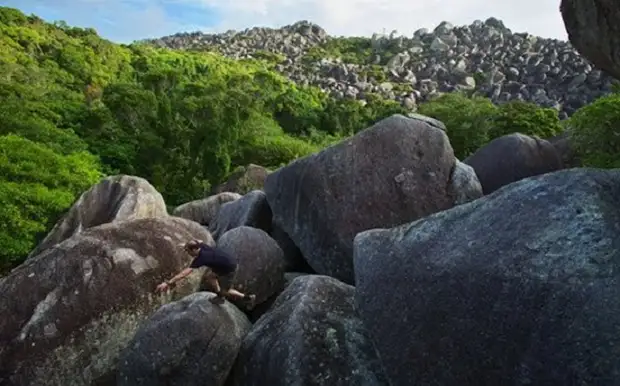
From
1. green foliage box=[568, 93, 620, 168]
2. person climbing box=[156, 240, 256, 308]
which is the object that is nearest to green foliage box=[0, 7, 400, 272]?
person climbing box=[156, 240, 256, 308]

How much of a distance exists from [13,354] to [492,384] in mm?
7789

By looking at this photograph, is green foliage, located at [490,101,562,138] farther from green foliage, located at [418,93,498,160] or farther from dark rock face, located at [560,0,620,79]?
dark rock face, located at [560,0,620,79]

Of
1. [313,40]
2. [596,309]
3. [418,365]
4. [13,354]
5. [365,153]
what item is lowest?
[13,354]

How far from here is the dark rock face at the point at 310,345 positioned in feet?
27.2

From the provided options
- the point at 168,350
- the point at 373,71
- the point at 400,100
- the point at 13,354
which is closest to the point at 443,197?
the point at 168,350

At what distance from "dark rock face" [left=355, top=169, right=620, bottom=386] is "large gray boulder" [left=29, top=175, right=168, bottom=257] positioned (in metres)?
10.1

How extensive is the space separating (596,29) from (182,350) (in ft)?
22.1

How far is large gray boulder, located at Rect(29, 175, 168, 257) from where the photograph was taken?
650 inches

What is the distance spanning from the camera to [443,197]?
12711 millimetres

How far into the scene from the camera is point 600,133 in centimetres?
1856

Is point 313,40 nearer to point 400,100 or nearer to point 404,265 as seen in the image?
point 400,100

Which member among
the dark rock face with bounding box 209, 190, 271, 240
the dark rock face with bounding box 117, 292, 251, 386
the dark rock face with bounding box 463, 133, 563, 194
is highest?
the dark rock face with bounding box 463, 133, 563, 194

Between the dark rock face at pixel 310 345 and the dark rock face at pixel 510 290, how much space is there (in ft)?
2.76

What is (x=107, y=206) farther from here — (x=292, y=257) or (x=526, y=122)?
(x=526, y=122)
